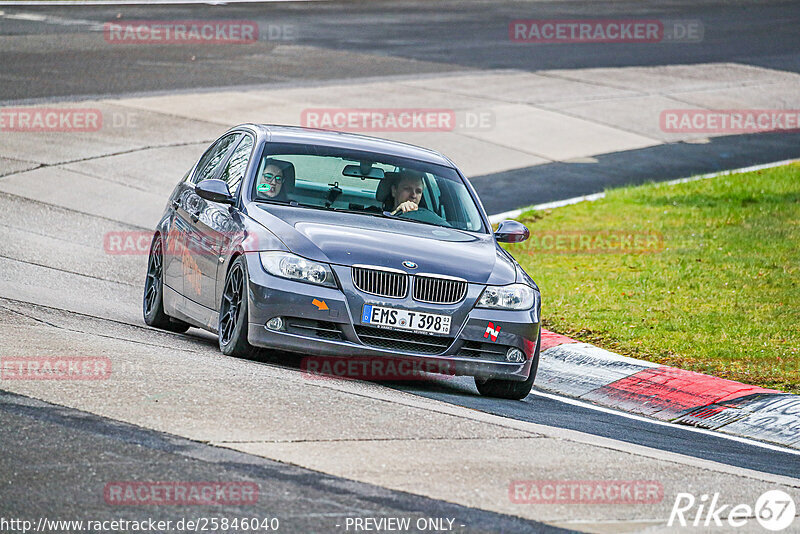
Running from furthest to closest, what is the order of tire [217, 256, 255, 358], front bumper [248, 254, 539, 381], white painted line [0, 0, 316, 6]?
white painted line [0, 0, 316, 6], tire [217, 256, 255, 358], front bumper [248, 254, 539, 381]

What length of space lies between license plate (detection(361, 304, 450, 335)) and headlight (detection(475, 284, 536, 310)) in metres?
0.34

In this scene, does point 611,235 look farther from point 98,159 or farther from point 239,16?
point 239,16

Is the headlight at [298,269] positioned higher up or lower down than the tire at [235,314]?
higher up

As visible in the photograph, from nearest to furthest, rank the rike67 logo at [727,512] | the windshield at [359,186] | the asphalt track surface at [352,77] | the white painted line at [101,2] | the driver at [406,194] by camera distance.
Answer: the asphalt track surface at [352,77] → the rike67 logo at [727,512] → the windshield at [359,186] → the driver at [406,194] → the white painted line at [101,2]

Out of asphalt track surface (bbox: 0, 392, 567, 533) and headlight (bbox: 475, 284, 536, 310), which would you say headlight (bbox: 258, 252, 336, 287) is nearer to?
headlight (bbox: 475, 284, 536, 310)

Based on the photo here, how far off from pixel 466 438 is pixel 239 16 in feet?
91.1

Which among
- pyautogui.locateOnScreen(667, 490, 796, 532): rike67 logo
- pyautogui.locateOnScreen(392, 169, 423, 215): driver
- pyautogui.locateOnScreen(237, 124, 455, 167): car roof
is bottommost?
pyautogui.locateOnScreen(667, 490, 796, 532): rike67 logo

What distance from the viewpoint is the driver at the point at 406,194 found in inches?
393

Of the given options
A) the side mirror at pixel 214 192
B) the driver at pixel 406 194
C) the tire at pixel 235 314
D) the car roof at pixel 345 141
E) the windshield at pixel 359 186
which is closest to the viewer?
the tire at pixel 235 314

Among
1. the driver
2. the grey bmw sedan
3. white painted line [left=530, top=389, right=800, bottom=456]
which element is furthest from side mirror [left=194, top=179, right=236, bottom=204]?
white painted line [left=530, top=389, right=800, bottom=456]

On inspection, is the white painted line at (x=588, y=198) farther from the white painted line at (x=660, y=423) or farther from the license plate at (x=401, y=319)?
the license plate at (x=401, y=319)

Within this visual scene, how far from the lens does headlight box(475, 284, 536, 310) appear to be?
897cm

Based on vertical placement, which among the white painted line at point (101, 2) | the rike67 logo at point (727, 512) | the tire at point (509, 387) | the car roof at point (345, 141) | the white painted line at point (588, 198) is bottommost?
the white painted line at point (588, 198)

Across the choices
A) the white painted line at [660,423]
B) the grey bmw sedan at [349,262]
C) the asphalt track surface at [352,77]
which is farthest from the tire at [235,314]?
the white painted line at [660,423]
